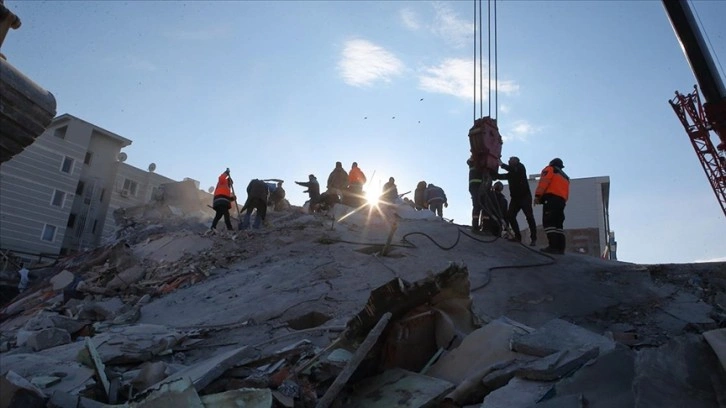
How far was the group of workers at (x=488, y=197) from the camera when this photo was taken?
8242 mm

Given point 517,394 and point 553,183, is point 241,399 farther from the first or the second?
point 553,183

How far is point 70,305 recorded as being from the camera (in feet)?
28.4

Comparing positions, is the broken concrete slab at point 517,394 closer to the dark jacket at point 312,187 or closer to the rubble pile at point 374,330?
the rubble pile at point 374,330

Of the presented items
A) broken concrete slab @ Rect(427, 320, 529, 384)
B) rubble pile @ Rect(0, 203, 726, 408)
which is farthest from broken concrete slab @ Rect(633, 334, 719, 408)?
broken concrete slab @ Rect(427, 320, 529, 384)

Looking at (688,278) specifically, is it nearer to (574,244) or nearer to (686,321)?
(686,321)

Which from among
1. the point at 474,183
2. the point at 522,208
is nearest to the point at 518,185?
the point at 522,208

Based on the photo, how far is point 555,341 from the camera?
3361 millimetres

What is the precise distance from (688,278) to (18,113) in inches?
299

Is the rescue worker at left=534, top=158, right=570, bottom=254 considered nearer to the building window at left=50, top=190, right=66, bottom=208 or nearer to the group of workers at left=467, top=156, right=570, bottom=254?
the group of workers at left=467, top=156, right=570, bottom=254

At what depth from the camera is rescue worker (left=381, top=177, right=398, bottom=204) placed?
14281 millimetres

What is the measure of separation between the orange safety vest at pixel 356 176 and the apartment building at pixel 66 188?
22.3 meters

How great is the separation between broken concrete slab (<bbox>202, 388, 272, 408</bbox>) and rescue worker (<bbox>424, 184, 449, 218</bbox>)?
11270 millimetres

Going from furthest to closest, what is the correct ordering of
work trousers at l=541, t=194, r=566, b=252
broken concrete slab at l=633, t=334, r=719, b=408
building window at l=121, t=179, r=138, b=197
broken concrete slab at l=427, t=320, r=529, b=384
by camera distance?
building window at l=121, t=179, r=138, b=197, work trousers at l=541, t=194, r=566, b=252, broken concrete slab at l=427, t=320, r=529, b=384, broken concrete slab at l=633, t=334, r=719, b=408

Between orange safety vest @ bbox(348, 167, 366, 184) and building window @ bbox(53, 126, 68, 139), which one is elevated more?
building window @ bbox(53, 126, 68, 139)
